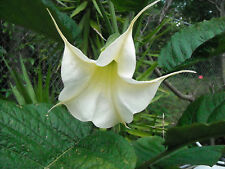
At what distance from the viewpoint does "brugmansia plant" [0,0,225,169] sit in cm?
30

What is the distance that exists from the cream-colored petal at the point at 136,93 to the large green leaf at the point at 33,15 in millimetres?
191

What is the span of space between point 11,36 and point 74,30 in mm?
1205

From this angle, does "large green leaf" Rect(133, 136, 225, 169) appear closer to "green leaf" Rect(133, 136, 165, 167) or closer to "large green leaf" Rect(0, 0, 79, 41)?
"green leaf" Rect(133, 136, 165, 167)

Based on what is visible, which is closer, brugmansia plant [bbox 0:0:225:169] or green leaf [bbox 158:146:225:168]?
brugmansia plant [bbox 0:0:225:169]

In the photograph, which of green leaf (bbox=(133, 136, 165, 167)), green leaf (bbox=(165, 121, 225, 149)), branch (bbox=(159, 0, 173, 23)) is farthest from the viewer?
branch (bbox=(159, 0, 173, 23))

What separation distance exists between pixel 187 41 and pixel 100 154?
0.35 meters

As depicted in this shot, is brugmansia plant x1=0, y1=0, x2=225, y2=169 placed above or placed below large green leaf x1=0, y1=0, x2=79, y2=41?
below

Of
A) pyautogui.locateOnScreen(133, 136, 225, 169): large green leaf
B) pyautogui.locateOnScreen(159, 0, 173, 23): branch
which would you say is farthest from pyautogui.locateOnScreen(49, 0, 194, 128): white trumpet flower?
pyautogui.locateOnScreen(159, 0, 173, 23): branch

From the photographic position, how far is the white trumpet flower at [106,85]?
0.97 ft

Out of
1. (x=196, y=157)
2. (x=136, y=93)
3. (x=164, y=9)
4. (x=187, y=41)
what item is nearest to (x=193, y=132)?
(x=136, y=93)

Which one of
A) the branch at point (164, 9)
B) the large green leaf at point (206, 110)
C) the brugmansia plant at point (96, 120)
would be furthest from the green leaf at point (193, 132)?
the branch at point (164, 9)

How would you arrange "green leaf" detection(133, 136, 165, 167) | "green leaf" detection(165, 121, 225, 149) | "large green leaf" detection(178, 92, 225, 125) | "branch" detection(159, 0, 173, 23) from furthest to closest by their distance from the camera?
"branch" detection(159, 0, 173, 23), "green leaf" detection(133, 136, 165, 167), "large green leaf" detection(178, 92, 225, 125), "green leaf" detection(165, 121, 225, 149)

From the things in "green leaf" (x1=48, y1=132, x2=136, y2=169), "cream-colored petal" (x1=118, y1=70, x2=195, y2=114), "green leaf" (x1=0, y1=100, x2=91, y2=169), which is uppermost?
"cream-colored petal" (x1=118, y1=70, x2=195, y2=114)

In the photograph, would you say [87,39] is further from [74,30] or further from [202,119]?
[202,119]
